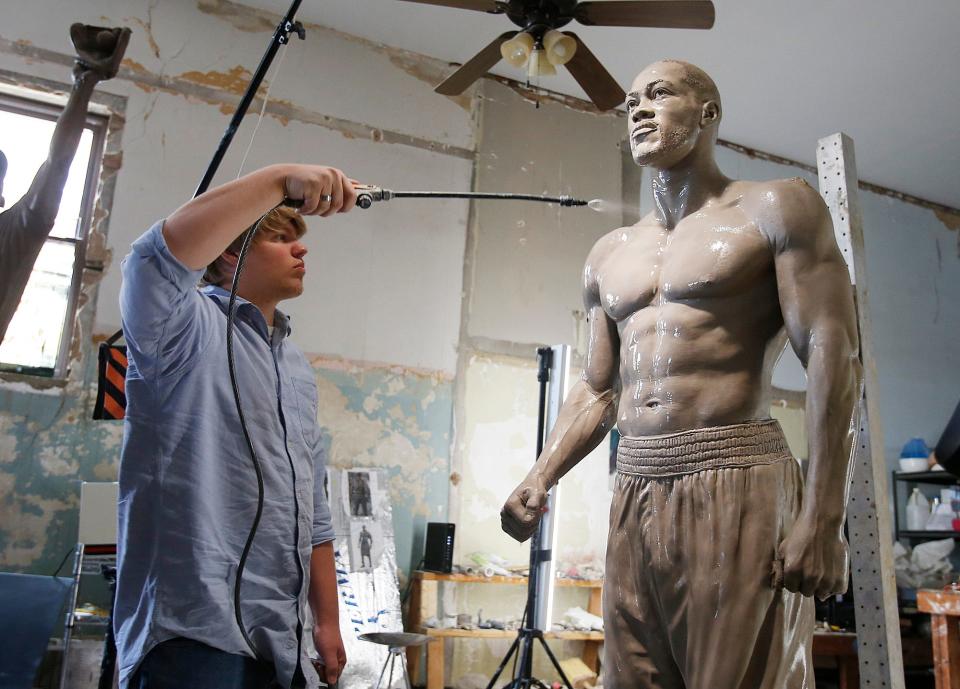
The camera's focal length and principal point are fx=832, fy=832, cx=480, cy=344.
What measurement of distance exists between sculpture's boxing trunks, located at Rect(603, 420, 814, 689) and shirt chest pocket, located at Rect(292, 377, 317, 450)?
65 centimetres

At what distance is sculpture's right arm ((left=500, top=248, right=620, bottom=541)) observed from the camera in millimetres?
1676

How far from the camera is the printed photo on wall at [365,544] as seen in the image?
14.1 feet

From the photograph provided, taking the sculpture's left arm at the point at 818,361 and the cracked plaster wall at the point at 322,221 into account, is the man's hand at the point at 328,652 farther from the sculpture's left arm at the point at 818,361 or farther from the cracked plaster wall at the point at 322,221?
the cracked plaster wall at the point at 322,221

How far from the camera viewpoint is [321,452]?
1890 millimetres

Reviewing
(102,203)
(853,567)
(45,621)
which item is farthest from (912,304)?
(45,621)

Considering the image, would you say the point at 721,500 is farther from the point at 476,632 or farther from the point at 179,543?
the point at 476,632

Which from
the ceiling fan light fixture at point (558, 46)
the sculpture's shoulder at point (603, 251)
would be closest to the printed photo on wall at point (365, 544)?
the ceiling fan light fixture at point (558, 46)

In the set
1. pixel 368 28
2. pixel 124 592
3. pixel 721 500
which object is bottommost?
pixel 124 592

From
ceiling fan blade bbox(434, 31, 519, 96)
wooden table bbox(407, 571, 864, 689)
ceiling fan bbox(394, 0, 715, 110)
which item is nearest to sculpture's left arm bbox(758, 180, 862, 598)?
ceiling fan bbox(394, 0, 715, 110)

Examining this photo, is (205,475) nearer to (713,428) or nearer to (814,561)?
(713,428)

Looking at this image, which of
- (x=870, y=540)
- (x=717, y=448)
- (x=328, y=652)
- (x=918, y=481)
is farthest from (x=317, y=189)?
(x=918, y=481)

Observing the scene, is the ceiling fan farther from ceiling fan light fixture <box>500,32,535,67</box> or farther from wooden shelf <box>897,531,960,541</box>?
wooden shelf <box>897,531,960,541</box>

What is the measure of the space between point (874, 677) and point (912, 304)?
553cm

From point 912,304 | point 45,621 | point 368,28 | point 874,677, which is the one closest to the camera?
point 874,677
